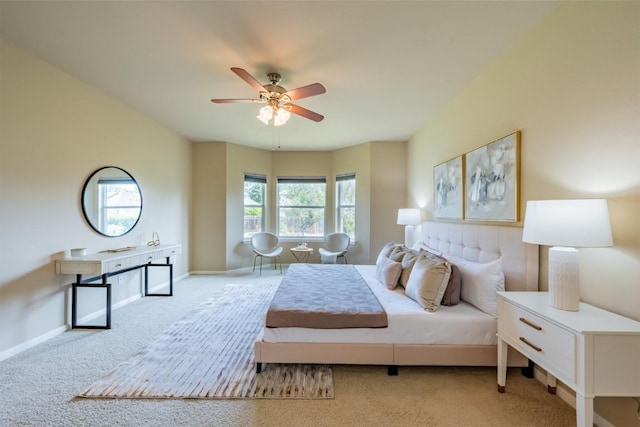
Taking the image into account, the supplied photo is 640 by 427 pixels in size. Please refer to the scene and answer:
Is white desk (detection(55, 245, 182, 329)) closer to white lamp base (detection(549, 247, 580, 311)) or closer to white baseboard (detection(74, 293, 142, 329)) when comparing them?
white baseboard (detection(74, 293, 142, 329))

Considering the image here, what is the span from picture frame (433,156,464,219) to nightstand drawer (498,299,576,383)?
1.51 meters

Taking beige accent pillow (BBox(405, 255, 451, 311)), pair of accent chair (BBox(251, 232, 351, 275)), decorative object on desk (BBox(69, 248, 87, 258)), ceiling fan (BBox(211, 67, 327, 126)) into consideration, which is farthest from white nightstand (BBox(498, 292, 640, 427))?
decorative object on desk (BBox(69, 248, 87, 258))

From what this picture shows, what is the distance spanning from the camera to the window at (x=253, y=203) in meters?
5.84

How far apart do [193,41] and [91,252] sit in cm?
271

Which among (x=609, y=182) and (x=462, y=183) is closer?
(x=609, y=182)

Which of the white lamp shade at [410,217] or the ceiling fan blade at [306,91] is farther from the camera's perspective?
the white lamp shade at [410,217]

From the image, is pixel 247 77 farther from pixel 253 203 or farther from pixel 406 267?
pixel 253 203

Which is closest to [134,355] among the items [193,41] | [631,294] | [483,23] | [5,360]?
[5,360]

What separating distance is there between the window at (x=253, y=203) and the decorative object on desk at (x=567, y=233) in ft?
16.8

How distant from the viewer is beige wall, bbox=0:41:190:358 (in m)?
2.34

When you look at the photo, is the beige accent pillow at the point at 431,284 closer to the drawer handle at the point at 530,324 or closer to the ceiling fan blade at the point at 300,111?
the drawer handle at the point at 530,324

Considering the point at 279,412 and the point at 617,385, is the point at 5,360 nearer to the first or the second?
the point at 279,412

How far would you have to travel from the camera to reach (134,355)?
7.73ft

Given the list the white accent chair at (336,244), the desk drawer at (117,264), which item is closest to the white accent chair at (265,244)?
the white accent chair at (336,244)
